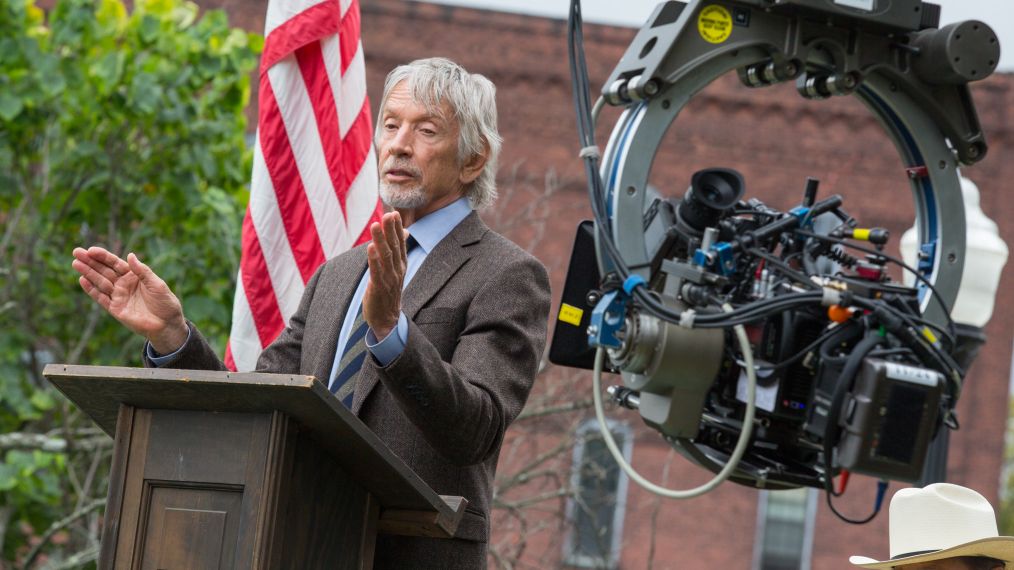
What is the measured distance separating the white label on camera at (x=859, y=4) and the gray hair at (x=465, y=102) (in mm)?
822

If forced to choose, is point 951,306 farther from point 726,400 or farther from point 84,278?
point 84,278

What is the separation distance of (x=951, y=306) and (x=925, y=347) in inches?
Result: 18.3

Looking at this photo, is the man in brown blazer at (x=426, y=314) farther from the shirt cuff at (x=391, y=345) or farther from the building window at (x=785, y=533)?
the building window at (x=785, y=533)

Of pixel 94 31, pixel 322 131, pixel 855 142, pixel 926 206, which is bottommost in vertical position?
pixel 926 206

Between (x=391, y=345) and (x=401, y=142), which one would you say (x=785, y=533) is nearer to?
(x=401, y=142)

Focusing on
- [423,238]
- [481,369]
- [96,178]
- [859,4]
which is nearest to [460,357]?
[481,369]

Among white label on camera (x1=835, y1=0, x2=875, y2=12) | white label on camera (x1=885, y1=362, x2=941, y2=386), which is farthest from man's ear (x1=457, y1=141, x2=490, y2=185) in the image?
white label on camera (x1=885, y1=362, x2=941, y2=386)

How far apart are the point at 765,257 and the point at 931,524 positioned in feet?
5.87

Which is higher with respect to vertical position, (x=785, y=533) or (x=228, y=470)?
(x=785, y=533)

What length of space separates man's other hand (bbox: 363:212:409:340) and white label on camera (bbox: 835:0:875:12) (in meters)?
1.18

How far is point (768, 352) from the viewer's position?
316 centimetres

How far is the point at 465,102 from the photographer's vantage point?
11.4 feet

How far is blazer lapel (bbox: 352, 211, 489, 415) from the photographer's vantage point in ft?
10.7

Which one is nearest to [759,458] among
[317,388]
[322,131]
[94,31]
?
[317,388]
